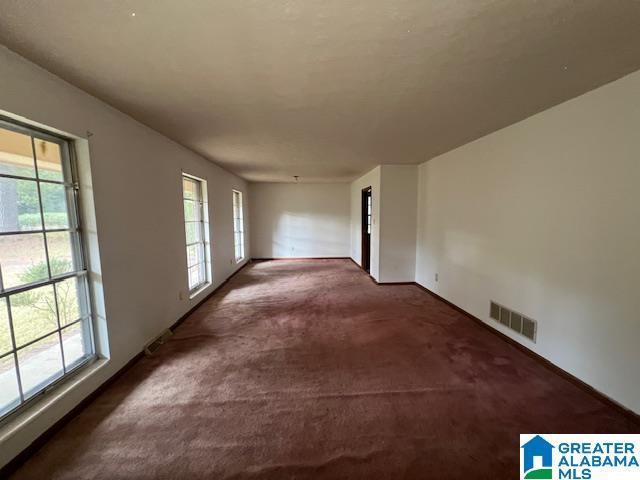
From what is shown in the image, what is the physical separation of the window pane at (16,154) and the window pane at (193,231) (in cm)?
196

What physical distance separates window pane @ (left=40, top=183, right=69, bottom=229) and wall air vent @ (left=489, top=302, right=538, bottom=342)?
406 centimetres

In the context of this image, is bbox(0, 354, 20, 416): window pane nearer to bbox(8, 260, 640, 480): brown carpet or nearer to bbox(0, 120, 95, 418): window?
bbox(0, 120, 95, 418): window

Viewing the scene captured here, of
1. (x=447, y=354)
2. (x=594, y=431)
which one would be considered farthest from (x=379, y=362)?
(x=594, y=431)

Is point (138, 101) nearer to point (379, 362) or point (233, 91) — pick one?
point (233, 91)

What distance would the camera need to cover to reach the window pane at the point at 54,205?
172 centimetres

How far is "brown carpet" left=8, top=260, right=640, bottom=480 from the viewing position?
1.42 m

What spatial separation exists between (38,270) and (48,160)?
0.76 metres

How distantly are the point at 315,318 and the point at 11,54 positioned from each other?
332 centimetres

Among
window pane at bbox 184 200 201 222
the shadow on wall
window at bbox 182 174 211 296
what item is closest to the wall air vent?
window at bbox 182 174 211 296

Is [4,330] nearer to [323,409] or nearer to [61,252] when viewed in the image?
[61,252]

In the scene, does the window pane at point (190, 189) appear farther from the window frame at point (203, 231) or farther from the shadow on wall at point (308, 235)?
the shadow on wall at point (308, 235)

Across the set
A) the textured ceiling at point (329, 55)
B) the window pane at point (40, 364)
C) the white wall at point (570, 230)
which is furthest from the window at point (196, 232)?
the white wall at point (570, 230)

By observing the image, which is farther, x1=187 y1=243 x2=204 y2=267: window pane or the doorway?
the doorway

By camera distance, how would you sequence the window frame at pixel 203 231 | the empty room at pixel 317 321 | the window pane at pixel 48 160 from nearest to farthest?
the empty room at pixel 317 321
the window pane at pixel 48 160
the window frame at pixel 203 231
